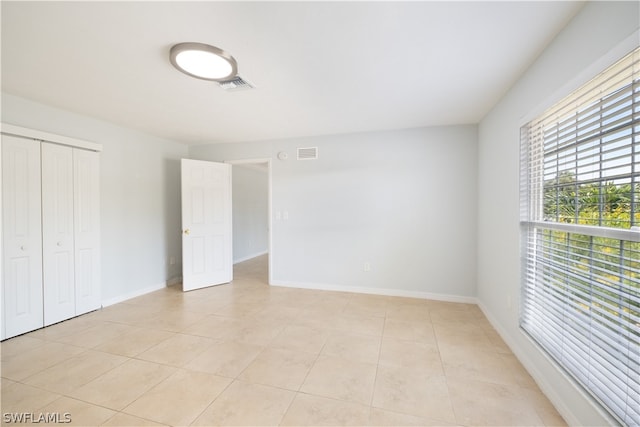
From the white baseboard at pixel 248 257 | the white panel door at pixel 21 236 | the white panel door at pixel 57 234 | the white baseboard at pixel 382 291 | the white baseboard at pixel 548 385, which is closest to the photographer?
the white baseboard at pixel 548 385

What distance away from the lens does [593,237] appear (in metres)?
1.43

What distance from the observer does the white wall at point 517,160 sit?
50.0 inches

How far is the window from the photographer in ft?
3.83

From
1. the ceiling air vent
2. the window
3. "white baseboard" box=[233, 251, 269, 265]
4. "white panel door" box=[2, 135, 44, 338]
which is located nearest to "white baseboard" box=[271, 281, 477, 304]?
the window

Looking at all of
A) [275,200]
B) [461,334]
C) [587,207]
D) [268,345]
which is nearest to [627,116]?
[587,207]

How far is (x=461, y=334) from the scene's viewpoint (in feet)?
8.52

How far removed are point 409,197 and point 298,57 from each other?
8.03ft

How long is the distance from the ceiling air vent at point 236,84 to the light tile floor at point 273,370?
242 centimetres

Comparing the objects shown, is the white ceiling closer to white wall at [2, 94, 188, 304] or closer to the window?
white wall at [2, 94, 188, 304]

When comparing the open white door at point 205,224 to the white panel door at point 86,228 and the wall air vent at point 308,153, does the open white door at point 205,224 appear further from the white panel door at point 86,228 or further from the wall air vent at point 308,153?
the wall air vent at point 308,153

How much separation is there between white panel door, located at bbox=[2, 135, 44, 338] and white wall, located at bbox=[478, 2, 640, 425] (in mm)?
4588

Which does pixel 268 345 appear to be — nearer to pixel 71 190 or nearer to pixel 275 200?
pixel 275 200

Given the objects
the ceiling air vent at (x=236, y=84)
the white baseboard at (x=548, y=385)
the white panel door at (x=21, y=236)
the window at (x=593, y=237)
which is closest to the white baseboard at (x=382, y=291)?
the white baseboard at (x=548, y=385)

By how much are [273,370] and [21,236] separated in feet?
9.46
